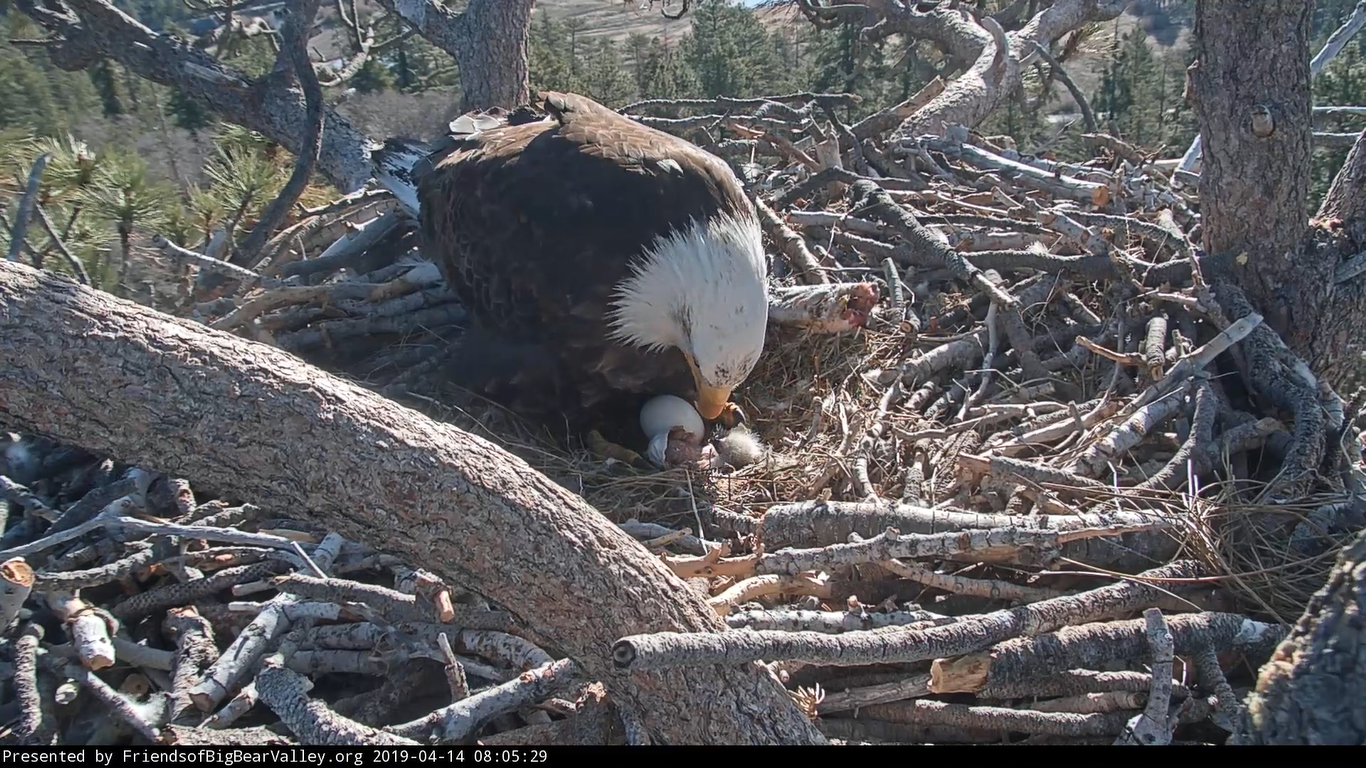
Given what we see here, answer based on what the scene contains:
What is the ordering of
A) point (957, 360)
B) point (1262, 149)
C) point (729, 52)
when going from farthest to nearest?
point (729, 52) < point (957, 360) < point (1262, 149)

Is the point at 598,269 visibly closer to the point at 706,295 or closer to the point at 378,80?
the point at 706,295

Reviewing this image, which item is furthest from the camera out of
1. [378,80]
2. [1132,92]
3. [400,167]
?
[378,80]

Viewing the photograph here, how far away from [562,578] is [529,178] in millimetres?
2033

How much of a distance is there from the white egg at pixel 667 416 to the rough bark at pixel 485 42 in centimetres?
242

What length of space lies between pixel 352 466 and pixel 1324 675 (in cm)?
143

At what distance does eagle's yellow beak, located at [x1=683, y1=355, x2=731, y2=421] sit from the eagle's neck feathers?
3 centimetres

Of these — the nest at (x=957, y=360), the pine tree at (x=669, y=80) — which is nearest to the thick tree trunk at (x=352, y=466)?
the nest at (x=957, y=360)

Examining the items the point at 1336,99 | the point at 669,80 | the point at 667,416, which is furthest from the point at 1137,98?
the point at 667,416

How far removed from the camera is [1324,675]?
1.02m

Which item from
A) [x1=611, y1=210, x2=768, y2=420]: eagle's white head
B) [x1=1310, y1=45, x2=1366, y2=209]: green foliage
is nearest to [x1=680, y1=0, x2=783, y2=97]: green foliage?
[x1=1310, y1=45, x2=1366, y2=209]: green foliage

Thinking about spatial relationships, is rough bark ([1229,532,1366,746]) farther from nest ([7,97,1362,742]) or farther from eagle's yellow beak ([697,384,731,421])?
eagle's yellow beak ([697,384,731,421])
